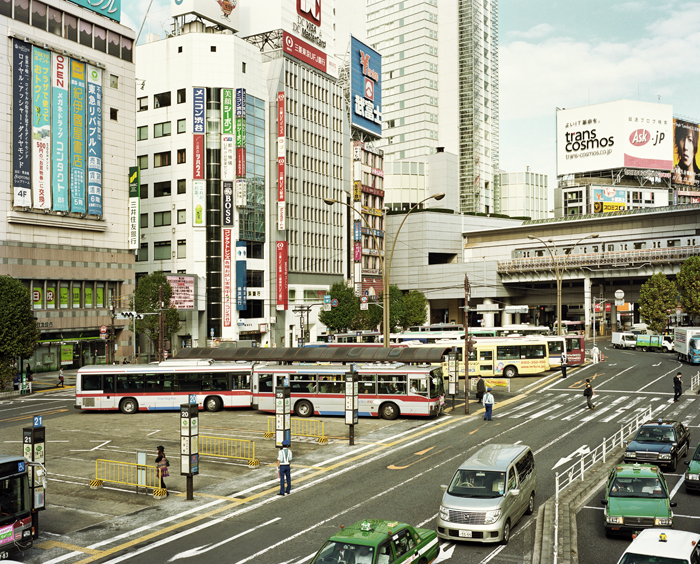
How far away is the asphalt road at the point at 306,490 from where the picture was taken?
55.8 feet

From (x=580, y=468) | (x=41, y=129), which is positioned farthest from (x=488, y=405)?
(x=41, y=129)

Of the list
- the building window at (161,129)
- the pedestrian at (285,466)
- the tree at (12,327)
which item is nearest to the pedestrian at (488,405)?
the pedestrian at (285,466)

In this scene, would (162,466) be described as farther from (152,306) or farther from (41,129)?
(41,129)

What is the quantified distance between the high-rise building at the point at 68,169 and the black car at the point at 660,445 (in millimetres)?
46309

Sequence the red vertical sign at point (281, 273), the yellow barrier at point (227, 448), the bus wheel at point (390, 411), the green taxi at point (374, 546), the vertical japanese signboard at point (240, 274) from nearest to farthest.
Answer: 1. the green taxi at point (374, 546)
2. the yellow barrier at point (227, 448)
3. the bus wheel at point (390, 411)
4. the vertical japanese signboard at point (240, 274)
5. the red vertical sign at point (281, 273)

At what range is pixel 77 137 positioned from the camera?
6644 centimetres

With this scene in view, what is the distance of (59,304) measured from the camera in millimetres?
65938

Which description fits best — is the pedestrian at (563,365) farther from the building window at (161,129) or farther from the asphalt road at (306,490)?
the building window at (161,129)

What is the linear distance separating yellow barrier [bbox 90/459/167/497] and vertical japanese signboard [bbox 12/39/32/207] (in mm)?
43205

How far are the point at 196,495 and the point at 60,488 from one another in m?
5.16

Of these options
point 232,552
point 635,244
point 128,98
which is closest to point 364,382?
point 232,552

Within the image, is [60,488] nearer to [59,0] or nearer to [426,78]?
[59,0]

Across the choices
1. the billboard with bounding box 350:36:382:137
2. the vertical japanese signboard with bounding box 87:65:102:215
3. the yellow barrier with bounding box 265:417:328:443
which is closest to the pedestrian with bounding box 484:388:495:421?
the yellow barrier with bounding box 265:417:328:443

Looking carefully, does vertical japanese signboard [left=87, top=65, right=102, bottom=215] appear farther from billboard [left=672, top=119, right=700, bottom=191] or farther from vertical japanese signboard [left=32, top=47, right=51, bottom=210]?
billboard [left=672, top=119, right=700, bottom=191]
